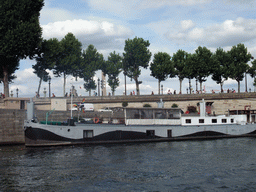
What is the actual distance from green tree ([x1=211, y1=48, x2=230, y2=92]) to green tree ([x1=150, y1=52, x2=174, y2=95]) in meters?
11.2

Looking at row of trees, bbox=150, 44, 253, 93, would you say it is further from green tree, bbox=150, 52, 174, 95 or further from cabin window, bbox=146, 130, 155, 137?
cabin window, bbox=146, 130, 155, 137

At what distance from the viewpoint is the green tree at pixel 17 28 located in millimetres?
53156

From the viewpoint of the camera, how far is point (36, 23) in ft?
187

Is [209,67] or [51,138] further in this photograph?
[209,67]

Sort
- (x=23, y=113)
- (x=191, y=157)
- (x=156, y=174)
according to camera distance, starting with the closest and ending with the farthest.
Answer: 1. (x=156, y=174)
2. (x=191, y=157)
3. (x=23, y=113)

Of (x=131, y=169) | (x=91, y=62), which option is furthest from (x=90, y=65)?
(x=131, y=169)

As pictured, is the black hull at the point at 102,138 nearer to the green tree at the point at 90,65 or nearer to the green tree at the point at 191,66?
the green tree at the point at 191,66

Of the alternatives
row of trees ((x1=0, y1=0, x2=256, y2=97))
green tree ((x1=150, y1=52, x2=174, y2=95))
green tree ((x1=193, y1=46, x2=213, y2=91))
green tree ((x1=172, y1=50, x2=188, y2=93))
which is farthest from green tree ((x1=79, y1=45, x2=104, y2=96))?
green tree ((x1=193, y1=46, x2=213, y2=91))

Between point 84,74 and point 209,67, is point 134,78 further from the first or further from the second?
point 209,67

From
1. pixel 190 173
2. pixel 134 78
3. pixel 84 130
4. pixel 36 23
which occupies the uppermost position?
pixel 36 23

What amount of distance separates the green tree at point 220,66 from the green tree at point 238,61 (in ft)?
3.67

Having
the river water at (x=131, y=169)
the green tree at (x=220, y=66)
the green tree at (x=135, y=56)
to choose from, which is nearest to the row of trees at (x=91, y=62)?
the green tree at (x=135, y=56)

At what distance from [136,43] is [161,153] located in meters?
68.5

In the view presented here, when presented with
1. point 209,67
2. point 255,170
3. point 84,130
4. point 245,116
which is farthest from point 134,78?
point 255,170
